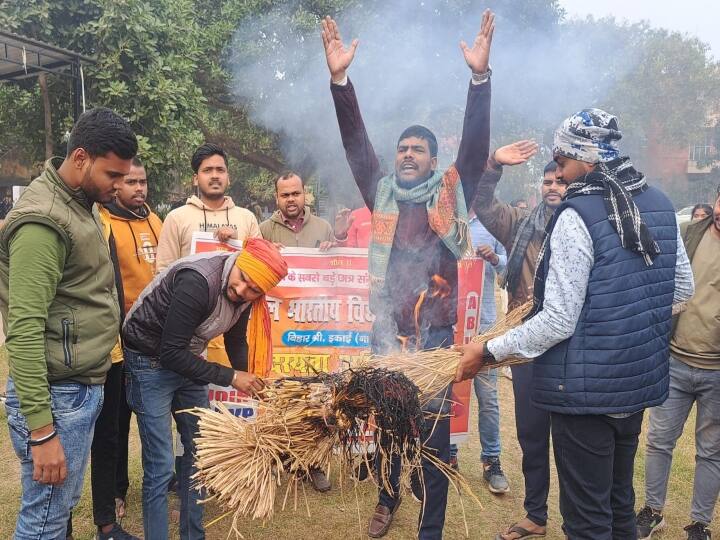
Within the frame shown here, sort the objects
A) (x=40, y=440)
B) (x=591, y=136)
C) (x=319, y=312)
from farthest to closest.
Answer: (x=319, y=312) → (x=591, y=136) → (x=40, y=440)

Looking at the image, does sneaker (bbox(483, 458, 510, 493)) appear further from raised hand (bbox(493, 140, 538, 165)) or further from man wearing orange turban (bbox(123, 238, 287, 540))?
raised hand (bbox(493, 140, 538, 165))

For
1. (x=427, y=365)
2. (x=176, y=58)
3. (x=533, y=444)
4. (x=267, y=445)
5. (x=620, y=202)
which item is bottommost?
(x=533, y=444)

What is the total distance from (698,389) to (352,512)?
7.29 feet

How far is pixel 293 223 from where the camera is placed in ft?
13.7

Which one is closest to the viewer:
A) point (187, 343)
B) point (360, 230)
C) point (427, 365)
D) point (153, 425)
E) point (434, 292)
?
point (187, 343)

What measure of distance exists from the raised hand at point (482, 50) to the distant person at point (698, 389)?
1592 mm

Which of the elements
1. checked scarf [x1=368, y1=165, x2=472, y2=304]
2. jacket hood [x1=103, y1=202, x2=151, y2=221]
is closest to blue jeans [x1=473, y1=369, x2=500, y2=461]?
checked scarf [x1=368, y1=165, x2=472, y2=304]

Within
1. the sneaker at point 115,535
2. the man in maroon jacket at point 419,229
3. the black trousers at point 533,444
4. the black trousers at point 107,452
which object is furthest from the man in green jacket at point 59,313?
the black trousers at point 533,444

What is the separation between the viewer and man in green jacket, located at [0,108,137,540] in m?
1.83

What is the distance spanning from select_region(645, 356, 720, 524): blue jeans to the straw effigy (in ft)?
5.81

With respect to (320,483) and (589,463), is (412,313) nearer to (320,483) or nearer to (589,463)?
(589,463)

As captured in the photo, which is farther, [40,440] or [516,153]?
[516,153]

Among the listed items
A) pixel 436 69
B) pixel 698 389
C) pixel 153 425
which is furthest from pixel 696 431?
pixel 436 69

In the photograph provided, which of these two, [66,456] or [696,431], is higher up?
[66,456]
